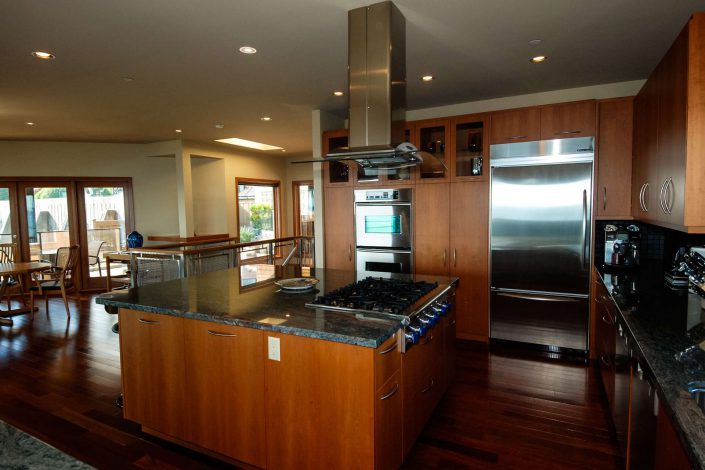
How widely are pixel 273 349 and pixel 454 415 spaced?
1.48 meters

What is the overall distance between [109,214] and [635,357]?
7.96m

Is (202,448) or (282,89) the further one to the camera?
(282,89)

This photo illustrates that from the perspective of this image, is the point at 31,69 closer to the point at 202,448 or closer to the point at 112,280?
the point at 202,448

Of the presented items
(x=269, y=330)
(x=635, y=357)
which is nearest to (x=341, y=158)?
(x=269, y=330)

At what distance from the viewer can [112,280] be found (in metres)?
7.21

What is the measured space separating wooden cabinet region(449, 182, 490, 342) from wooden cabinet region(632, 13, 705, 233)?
151cm

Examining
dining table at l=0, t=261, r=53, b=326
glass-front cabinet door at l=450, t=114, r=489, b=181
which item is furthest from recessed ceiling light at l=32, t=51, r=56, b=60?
glass-front cabinet door at l=450, t=114, r=489, b=181

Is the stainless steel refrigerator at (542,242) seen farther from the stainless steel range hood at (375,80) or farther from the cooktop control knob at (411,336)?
the cooktop control knob at (411,336)

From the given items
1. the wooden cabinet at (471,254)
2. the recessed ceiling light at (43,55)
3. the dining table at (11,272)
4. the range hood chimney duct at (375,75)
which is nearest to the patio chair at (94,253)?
the dining table at (11,272)

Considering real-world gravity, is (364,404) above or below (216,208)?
below

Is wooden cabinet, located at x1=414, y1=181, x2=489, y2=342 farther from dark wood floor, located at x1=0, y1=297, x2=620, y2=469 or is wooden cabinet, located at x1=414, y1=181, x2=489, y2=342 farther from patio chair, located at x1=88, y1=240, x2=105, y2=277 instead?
patio chair, located at x1=88, y1=240, x2=105, y2=277

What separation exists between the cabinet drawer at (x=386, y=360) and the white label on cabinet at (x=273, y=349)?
0.49m

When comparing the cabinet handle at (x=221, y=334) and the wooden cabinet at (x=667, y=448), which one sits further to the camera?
the cabinet handle at (x=221, y=334)

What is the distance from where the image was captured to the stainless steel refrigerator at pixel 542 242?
3.64 metres
